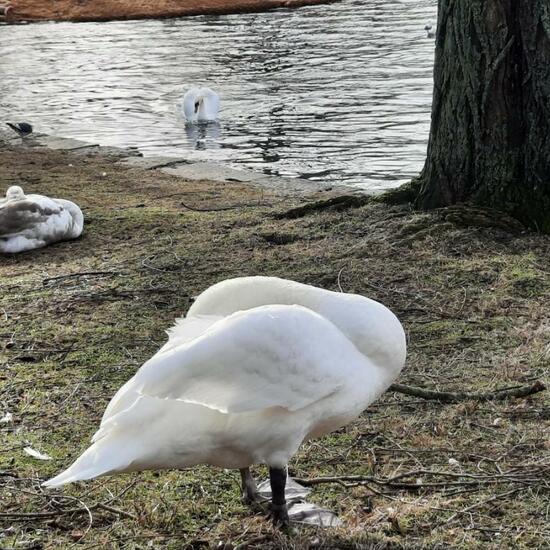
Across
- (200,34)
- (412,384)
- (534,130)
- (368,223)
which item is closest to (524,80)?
(534,130)

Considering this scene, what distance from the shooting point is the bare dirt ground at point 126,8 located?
1273 inches

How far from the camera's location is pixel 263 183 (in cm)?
925

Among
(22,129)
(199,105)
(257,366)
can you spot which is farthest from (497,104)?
(199,105)

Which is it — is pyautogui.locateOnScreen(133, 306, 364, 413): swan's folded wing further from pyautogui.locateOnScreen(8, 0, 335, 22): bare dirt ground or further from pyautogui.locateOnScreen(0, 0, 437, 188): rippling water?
pyautogui.locateOnScreen(8, 0, 335, 22): bare dirt ground

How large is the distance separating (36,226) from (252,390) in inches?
175

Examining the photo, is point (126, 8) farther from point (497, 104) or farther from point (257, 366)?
point (257, 366)

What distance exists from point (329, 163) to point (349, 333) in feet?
25.6

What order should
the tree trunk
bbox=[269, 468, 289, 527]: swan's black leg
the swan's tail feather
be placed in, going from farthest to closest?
the tree trunk, bbox=[269, 468, 289, 527]: swan's black leg, the swan's tail feather

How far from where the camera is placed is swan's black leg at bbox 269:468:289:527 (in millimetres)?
2895

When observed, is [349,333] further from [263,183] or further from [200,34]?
[200,34]

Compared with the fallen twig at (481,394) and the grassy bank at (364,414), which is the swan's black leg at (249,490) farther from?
the fallen twig at (481,394)

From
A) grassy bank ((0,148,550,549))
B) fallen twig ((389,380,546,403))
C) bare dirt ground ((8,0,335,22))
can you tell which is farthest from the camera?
bare dirt ground ((8,0,335,22))

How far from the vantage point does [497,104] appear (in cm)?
573

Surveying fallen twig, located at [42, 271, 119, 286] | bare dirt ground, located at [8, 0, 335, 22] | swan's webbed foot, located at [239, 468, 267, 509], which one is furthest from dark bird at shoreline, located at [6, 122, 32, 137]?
bare dirt ground, located at [8, 0, 335, 22]
